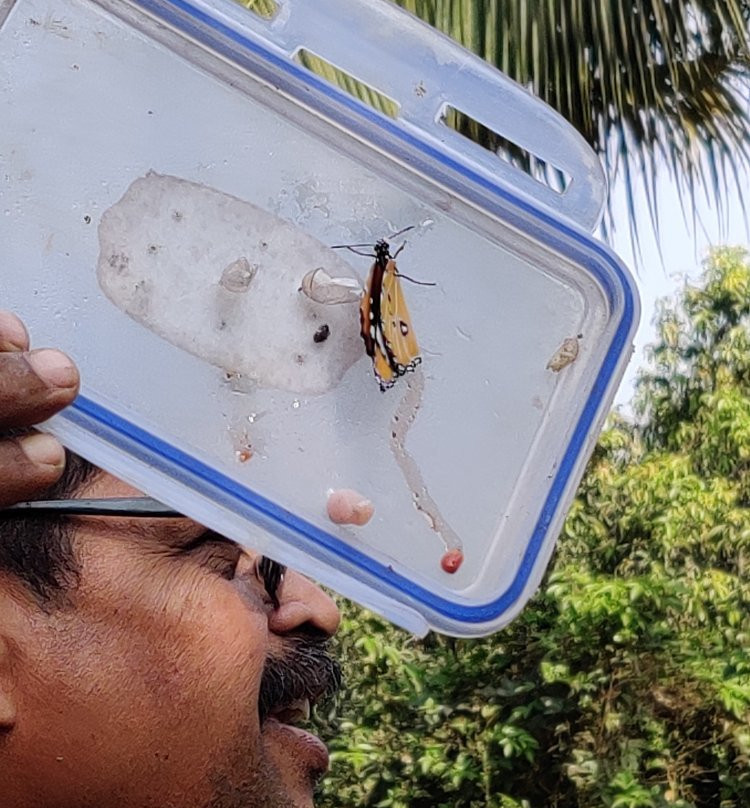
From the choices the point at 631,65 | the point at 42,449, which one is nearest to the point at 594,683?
the point at 631,65

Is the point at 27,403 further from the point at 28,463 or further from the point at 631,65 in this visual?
the point at 631,65

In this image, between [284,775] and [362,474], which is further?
[284,775]

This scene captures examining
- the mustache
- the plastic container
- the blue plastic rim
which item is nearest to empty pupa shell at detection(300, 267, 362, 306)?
the plastic container

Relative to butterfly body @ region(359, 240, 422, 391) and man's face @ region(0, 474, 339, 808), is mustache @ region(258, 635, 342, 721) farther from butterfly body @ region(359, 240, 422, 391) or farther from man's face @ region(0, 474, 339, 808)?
butterfly body @ region(359, 240, 422, 391)

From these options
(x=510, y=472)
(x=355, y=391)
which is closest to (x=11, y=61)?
(x=355, y=391)

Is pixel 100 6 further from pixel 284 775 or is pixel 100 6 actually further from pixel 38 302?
pixel 284 775
